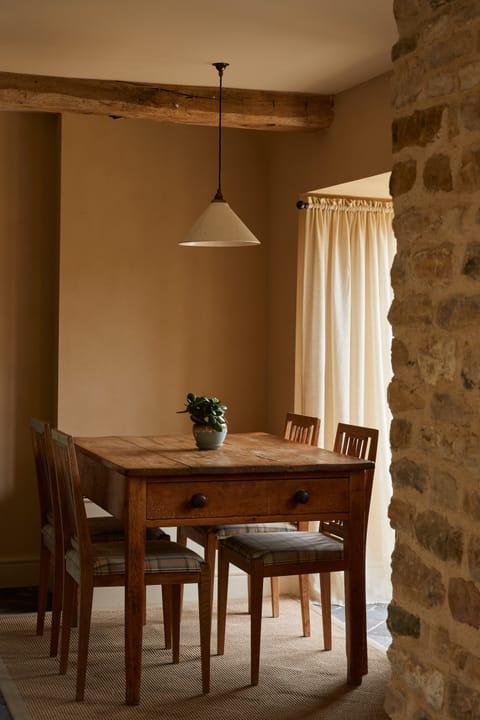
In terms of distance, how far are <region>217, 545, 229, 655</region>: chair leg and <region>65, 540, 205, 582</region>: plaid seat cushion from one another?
37 centimetres

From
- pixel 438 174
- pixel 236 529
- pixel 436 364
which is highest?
pixel 438 174

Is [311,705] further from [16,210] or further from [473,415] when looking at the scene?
[16,210]

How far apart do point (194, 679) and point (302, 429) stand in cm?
138

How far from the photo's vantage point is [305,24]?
4035mm

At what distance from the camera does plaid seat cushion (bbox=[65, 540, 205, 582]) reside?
3896mm

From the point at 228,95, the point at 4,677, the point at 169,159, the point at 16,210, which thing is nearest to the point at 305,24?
the point at 228,95

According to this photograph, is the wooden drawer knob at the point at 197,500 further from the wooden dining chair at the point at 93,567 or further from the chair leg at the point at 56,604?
the chair leg at the point at 56,604

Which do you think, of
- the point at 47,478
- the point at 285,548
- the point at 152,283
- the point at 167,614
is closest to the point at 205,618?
the point at 285,548

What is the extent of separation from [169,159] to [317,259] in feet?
3.65

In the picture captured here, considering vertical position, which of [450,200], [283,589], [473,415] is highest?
[450,200]

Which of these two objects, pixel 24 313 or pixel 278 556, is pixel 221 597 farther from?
pixel 24 313

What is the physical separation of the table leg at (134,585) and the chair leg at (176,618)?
18.1 inches

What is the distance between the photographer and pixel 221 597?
442 centimetres

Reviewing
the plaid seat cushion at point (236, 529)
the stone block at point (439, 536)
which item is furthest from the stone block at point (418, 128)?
the plaid seat cushion at point (236, 529)
